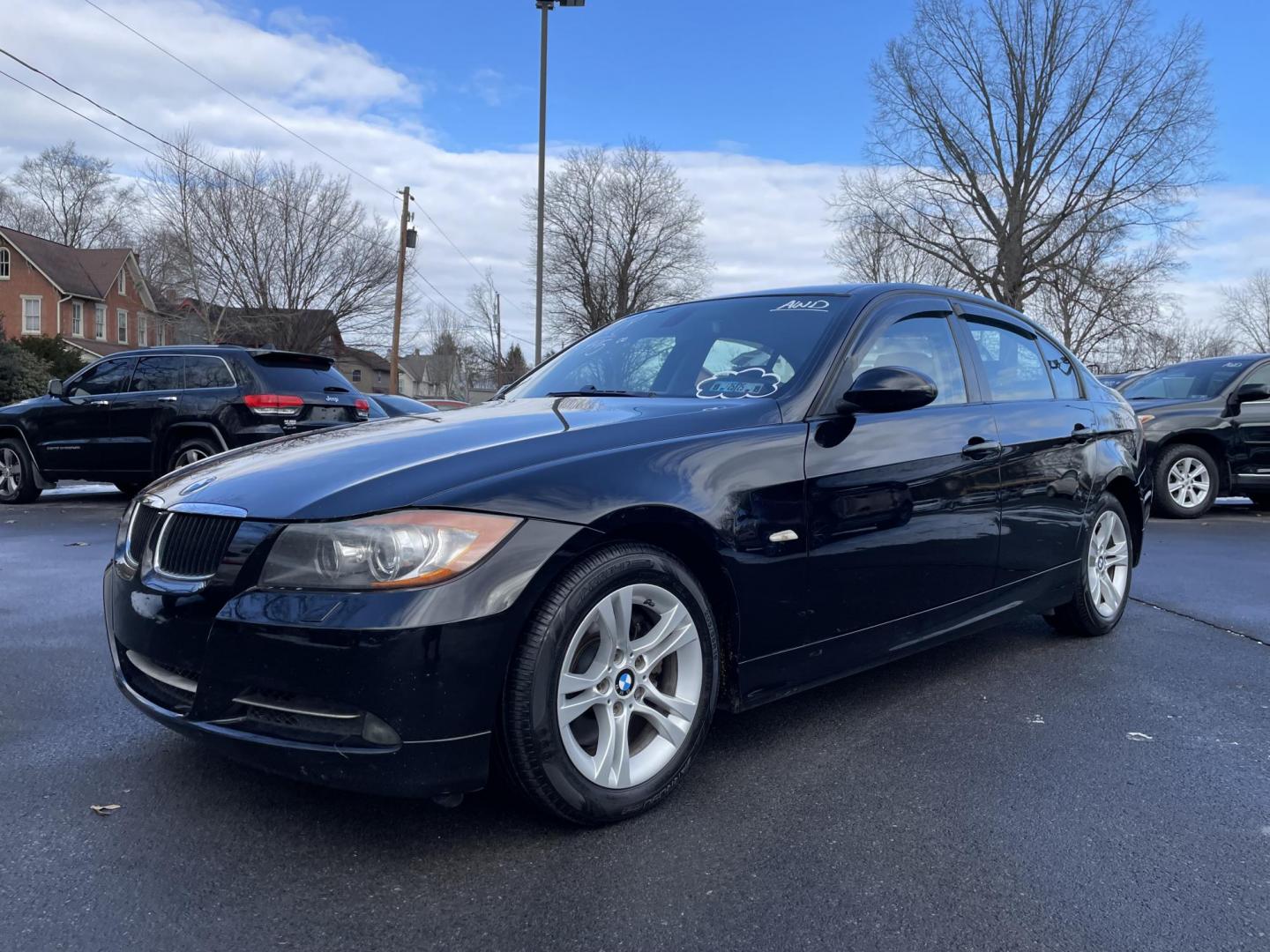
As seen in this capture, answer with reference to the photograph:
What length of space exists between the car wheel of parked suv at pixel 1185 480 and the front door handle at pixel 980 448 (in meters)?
6.79

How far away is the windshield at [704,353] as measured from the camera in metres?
3.33

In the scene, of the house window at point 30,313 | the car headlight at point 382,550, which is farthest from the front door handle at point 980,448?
the house window at point 30,313

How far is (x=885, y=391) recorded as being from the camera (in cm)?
306

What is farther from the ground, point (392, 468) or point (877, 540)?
point (392, 468)

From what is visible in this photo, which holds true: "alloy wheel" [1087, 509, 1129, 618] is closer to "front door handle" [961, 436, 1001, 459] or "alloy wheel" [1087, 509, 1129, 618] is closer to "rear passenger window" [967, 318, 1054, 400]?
"rear passenger window" [967, 318, 1054, 400]

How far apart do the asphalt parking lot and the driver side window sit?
1215 mm

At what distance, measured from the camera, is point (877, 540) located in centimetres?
316

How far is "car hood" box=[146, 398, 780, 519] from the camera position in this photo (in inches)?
92.4

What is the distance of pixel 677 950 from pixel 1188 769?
194 centimetres

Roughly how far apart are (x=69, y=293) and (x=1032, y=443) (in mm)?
49403

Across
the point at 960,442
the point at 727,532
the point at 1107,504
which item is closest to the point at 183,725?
the point at 727,532

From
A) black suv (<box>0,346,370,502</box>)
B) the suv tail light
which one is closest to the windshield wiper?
black suv (<box>0,346,370,502</box>)

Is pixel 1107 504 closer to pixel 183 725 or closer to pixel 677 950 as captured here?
pixel 677 950

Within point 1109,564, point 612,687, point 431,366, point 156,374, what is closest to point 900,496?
point 612,687
